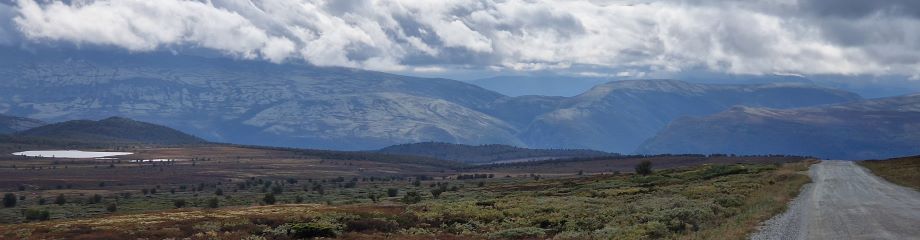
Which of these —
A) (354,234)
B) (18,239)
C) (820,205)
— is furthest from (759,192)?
(18,239)

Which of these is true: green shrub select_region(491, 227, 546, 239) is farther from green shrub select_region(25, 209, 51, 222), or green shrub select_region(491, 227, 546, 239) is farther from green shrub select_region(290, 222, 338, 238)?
green shrub select_region(25, 209, 51, 222)

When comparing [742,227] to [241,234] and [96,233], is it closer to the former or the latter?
[241,234]

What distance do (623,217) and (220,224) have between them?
2845 centimetres

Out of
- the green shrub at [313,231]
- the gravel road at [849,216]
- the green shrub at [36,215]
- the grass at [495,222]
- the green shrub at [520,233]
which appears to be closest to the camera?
the gravel road at [849,216]

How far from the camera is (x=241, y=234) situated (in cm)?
4572

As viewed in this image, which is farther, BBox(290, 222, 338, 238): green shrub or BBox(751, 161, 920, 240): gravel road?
BBox(290, 222, 338, 238): green shrub

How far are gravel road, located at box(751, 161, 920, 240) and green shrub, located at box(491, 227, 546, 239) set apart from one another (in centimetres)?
1198

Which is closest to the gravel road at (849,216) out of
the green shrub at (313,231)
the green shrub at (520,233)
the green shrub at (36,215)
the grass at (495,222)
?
the grass at (495,222)

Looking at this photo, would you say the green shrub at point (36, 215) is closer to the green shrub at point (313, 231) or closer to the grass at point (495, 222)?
the grass at point (495, 222)

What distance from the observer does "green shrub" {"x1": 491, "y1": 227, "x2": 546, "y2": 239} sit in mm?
40094

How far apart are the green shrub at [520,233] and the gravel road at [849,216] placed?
1198 centimetres

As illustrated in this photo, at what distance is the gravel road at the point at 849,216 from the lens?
3209 centimetres

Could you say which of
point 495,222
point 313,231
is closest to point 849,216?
point 495,222

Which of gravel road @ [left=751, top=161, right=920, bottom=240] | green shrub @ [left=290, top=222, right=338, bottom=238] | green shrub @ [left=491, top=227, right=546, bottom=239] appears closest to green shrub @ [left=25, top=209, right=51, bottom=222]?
green shrub @ [left=290, top=222, right=338, bottom=238]
